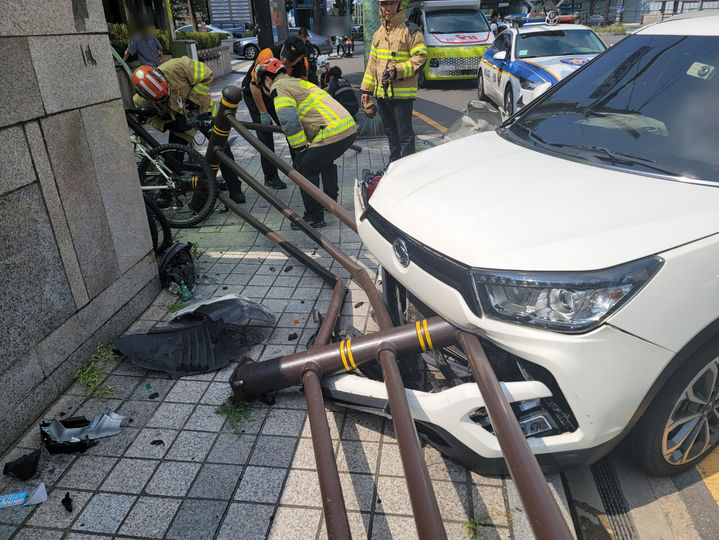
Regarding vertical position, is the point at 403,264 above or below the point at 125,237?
above

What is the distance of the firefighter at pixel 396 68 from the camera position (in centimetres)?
664

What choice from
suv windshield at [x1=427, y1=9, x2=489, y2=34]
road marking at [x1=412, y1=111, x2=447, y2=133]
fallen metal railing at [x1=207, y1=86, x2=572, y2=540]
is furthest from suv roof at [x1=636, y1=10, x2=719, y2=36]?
suv windshield at [x1=427, y1=9, x2=489, y2=34]

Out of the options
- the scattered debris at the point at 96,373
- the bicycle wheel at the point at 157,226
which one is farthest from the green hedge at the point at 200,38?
the scattered debris at the point at 96,373

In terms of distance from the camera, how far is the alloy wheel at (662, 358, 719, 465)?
2438 mm

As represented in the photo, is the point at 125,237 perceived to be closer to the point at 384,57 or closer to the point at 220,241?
the point at 220,241

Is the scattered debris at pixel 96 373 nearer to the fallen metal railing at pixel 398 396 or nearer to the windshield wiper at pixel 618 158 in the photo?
the fallen metal railing at pixel 398 396

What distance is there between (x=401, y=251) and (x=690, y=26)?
2121 mm

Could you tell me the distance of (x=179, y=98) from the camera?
6488 mm

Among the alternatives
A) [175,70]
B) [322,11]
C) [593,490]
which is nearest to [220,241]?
[175,70]

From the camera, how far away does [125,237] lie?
13.6ft

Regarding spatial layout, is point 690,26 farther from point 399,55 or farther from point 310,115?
point 399,55

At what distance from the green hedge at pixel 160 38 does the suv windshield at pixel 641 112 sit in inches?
303

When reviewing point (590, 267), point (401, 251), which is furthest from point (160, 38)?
point (590, 267)

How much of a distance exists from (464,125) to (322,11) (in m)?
45.4
